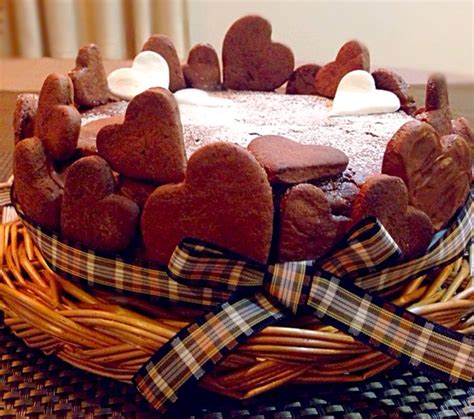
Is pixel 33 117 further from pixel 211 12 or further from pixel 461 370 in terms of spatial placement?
pixel 211 12

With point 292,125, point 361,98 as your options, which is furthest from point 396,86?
point 292,125

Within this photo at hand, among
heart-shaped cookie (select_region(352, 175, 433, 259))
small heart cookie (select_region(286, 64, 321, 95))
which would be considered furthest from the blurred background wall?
heart-shaped cookie (select_region(352, 175, 433, 259))

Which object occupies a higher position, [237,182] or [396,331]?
[237,182]

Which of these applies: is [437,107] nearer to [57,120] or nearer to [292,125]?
[292,125]

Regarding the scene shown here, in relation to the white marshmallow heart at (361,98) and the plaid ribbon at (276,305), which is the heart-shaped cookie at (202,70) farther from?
the plaid ribbon at (276,305)

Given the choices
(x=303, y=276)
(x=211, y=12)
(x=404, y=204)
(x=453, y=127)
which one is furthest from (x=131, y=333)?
(x=211, y=12)
